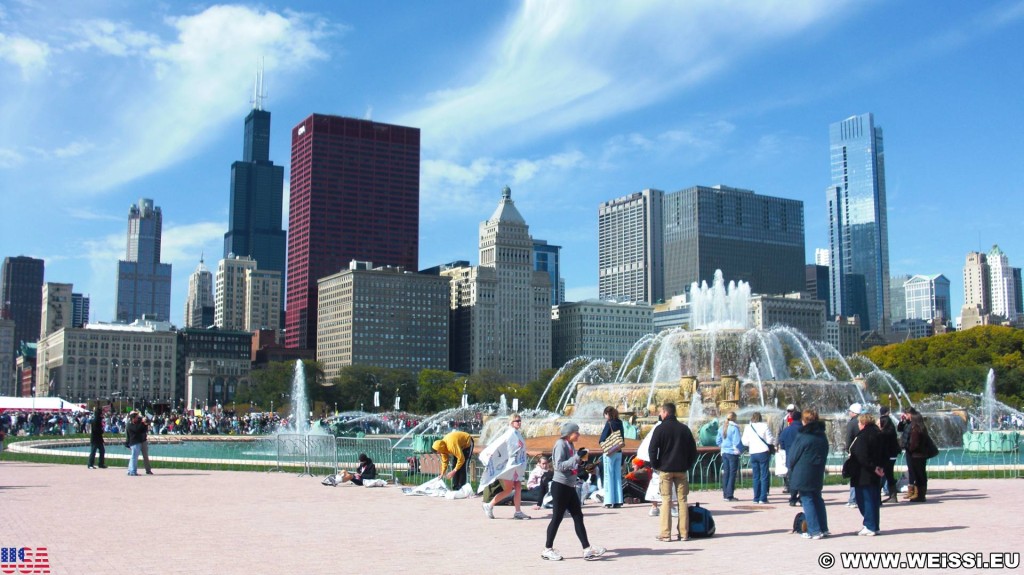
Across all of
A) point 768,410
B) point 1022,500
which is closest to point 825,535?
point 1022,500

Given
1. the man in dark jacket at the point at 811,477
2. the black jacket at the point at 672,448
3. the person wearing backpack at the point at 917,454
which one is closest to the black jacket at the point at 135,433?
the black jacket at the point at 672,448

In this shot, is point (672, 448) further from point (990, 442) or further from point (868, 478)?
point (990, 442)

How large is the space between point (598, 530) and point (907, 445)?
20.9 ft

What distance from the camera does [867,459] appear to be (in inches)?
548

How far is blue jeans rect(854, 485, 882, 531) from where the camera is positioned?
1390cm

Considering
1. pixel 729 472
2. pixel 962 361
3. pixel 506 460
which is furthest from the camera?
pixel 962 361

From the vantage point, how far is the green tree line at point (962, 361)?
8888 centimetres

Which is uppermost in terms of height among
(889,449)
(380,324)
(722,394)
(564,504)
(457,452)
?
(380,324)

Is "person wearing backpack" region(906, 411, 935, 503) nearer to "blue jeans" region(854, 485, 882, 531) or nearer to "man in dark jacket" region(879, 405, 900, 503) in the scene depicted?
"man in dark jacket" region(879, 405, 900, 503)

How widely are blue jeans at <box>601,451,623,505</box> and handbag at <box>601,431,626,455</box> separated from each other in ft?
1.06

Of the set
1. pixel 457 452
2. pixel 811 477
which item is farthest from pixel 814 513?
pixel 457 452

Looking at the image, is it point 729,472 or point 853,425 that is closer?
point 853,425

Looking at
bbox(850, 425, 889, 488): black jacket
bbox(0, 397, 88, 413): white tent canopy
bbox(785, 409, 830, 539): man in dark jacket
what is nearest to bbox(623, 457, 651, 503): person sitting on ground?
bbox(785, 409, 830, 539): man in dark jacket

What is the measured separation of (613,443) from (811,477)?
450cm
